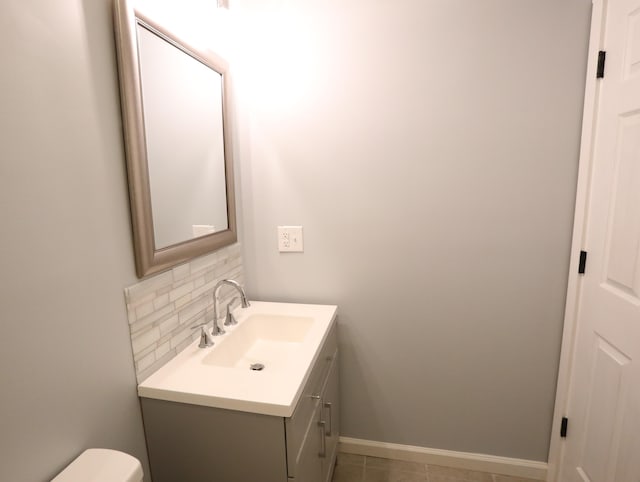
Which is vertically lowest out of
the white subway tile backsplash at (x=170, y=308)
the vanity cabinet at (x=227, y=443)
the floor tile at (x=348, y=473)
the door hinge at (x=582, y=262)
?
the floor tile at (x=348, y=473)

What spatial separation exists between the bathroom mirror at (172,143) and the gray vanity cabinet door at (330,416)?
81 centimetres

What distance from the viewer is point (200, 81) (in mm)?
1449

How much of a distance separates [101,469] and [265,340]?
0.89 meters

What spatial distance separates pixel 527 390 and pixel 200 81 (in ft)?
6.78

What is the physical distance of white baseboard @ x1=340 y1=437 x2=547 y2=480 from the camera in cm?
178

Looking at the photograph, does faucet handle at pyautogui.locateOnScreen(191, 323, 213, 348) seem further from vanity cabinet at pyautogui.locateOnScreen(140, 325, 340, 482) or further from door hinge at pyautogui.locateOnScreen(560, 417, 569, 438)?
door hinge at pyautogui.locateOnScreen(560, 417, 569, 438)

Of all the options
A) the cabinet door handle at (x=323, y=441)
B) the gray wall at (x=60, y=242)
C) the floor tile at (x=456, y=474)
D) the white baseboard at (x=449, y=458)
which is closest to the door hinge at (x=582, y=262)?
the white baseboard at (x=449, y=458)

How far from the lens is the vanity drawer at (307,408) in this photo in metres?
1.07

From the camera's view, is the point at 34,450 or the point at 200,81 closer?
the point at 34,450

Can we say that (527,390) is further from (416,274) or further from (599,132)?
(599,132)

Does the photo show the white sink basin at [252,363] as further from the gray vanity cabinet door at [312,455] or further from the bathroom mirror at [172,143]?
the bathroom mirror at [172,143]

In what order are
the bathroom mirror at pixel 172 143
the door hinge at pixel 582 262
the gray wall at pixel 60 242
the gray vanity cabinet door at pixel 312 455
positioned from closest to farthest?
the gray wall at pixel 60 242
the bathroom mirror at pixel 172 143
the gray vanity cabinet door at pixel 312 455
the door hinge at pixel 582 262

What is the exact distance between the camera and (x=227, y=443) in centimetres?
110

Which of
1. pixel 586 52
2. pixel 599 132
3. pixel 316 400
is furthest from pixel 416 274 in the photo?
pixel 586 52
